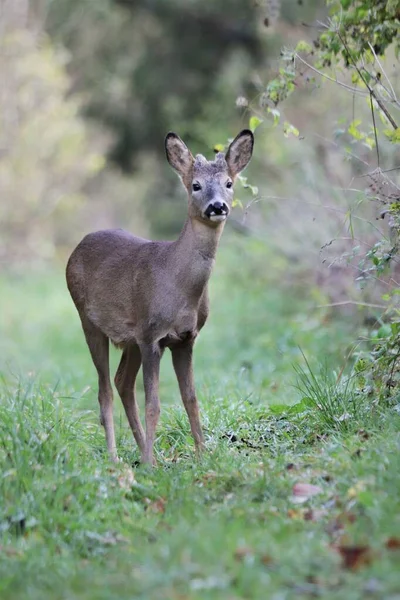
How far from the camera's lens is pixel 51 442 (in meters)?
5.71

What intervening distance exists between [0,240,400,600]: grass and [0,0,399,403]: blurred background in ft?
3.33

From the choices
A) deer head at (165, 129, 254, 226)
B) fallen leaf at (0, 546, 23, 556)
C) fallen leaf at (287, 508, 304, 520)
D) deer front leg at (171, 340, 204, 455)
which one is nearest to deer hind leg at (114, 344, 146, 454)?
deer front leg at (171, 340, 204, 455)

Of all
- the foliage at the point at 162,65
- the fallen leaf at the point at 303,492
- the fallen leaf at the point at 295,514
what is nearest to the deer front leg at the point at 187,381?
→ the fallen leaf at the point at 303,492

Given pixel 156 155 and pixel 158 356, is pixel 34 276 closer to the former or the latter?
pixel 156 155

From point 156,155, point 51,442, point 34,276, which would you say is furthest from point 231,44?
point 51,442

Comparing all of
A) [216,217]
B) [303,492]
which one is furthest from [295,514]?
[216,217]

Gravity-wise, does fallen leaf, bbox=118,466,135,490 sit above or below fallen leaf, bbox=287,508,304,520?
above

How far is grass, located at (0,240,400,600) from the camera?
Answer: 4.07 meters

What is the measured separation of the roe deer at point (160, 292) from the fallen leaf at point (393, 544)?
2526mm

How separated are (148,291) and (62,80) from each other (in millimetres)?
19484

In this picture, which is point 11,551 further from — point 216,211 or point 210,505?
point 216,211

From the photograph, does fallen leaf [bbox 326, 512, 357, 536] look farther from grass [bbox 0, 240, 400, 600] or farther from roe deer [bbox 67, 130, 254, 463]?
roe deer [bbox 67, 130, 254, 463]

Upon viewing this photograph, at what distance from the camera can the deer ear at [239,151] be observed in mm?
7016

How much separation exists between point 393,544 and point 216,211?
2.85m
